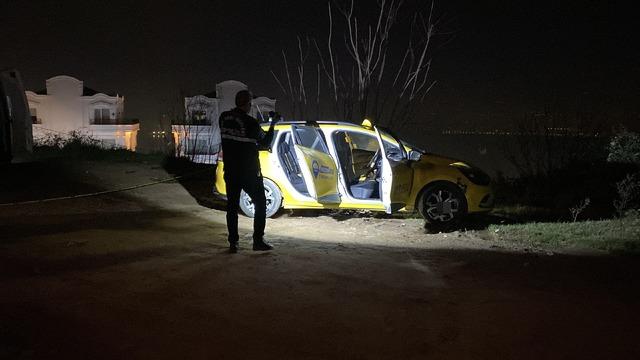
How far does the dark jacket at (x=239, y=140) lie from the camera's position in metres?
6.32

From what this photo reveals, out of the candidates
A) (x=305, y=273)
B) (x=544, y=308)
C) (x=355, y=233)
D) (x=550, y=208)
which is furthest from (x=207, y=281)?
(x=550, y=208)

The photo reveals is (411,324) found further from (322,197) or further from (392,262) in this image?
(322,197)

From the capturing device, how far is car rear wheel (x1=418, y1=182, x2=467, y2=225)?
879cm

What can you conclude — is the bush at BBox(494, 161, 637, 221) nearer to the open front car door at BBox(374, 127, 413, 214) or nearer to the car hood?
the car hood

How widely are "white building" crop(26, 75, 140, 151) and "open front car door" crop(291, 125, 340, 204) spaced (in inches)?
1346

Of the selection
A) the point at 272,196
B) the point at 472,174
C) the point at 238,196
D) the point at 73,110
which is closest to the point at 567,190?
the point at 472,174

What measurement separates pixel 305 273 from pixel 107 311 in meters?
1.97

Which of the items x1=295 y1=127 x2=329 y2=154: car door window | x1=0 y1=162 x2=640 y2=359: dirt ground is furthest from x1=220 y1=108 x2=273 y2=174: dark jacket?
x1=295 y1=127 x2=329 y2=154: car door window

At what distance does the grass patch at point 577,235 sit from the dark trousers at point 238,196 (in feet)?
11.7

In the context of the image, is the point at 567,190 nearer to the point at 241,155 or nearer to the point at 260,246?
the point at 260,246

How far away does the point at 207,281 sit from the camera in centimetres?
514

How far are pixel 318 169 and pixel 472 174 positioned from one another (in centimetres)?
241

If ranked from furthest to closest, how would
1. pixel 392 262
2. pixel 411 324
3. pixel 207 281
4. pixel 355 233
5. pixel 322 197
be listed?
pixel 322 197, pixel 355 233, pixel 392 262, pixel 207 281, pixel 411 324

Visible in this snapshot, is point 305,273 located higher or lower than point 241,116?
lower
